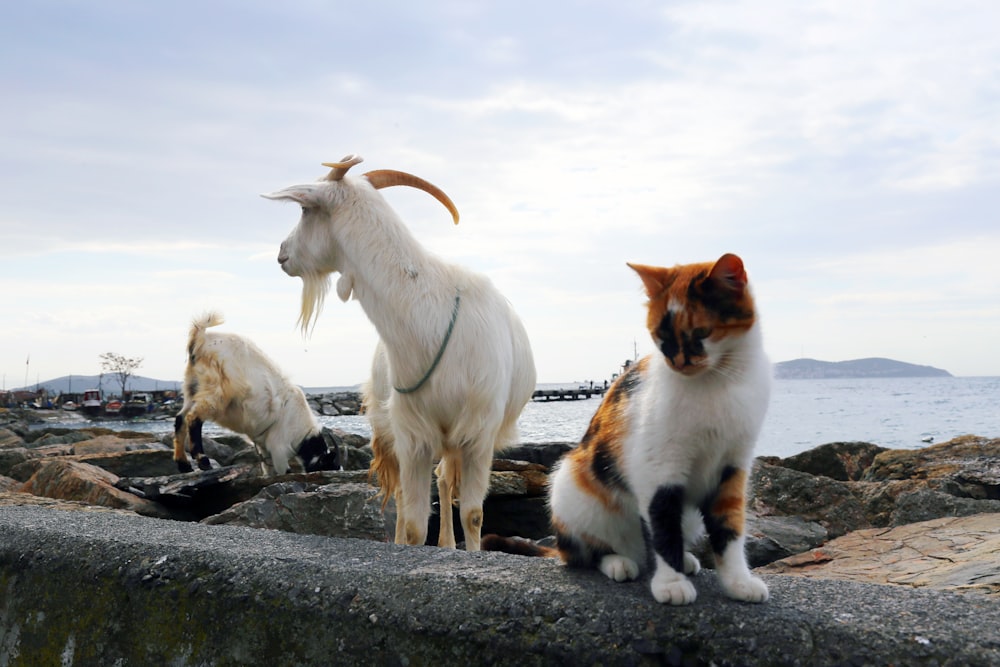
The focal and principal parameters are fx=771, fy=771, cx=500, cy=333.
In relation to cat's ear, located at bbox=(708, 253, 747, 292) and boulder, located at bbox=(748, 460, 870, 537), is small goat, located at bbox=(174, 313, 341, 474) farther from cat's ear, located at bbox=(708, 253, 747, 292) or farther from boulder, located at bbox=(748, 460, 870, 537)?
cat's ear, located at bbox=(708, 253, 747, 292)

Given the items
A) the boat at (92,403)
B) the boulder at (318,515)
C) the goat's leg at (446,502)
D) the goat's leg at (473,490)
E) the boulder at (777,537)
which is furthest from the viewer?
the boat at (92,403)

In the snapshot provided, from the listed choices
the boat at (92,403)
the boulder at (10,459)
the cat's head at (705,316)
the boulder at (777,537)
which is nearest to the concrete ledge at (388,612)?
the cat's head at (705,316)

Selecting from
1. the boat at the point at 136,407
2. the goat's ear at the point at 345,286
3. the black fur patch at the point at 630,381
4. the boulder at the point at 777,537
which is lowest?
the boat at the point at 136,407

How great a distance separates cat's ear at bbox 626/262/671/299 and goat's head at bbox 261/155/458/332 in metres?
2.09

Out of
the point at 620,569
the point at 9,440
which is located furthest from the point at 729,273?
the point at 9,440

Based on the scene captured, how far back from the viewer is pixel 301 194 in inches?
159

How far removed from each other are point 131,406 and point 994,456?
59888 mm

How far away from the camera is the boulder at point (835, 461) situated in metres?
7.59

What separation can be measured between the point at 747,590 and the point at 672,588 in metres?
0.23

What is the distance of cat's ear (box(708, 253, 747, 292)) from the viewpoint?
2.13 metres

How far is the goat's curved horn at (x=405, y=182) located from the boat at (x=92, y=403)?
6122 cm

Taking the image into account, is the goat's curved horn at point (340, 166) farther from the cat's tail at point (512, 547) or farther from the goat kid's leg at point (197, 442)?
the goat kid's leg at point (197, 442)

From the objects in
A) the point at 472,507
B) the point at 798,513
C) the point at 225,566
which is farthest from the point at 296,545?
the point at 798,513

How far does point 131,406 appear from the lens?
57125 mm
